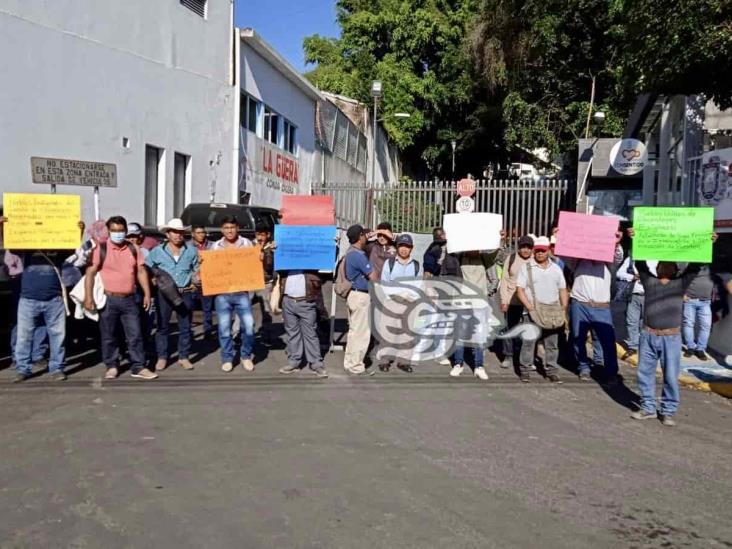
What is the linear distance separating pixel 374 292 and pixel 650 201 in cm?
932

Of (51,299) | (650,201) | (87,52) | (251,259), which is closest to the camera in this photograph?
(51,299)

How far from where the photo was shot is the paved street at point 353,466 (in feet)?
14.3

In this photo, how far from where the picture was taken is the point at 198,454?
5.77 metres

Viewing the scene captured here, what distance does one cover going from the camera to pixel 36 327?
852 centimetres

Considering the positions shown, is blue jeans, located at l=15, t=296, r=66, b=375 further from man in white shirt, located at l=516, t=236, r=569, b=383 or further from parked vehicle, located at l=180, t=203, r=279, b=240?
parked vehicle, located at l=180, t=203, r=279, b=240

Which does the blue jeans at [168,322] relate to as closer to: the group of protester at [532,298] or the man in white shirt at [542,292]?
the group of protester at [532,298]

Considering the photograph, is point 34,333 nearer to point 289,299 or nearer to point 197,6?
point 289,299

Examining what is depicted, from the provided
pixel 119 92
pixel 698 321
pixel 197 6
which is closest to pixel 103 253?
pixel 698 321

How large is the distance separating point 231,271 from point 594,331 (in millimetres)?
4315

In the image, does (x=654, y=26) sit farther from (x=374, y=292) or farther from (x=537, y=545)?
(x=537, y=545)

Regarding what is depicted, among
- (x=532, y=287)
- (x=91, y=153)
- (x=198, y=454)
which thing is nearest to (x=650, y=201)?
(x=532, y=287)

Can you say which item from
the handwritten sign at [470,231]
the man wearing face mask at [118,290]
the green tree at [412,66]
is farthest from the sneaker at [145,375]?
the green tree at [412,66]

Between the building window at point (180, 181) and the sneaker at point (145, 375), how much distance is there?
1012cm

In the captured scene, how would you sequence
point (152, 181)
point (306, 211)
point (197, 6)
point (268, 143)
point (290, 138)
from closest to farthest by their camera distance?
point (306, 211), point (152, 181), point (197, 6), point (268, 143), point (290, 138)
